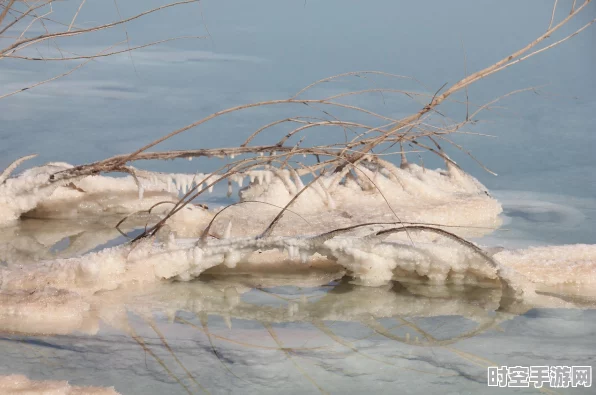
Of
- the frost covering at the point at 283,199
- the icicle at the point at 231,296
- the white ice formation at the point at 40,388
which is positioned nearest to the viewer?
the white ice formation at the point at 40,388

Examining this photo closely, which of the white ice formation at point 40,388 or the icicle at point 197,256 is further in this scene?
the icicle at point 197,256

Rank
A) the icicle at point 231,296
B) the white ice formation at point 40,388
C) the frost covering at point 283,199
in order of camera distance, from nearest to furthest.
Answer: the white ice formation at point 40,388 < the icicle at point 231,296 < the frost covering at point 283,199

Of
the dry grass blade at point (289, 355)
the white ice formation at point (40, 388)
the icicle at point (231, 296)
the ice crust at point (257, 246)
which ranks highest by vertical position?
the ice crust at point (257, 246)

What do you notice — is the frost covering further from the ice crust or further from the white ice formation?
the white ice formation

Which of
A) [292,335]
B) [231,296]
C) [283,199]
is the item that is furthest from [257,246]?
[283,199]

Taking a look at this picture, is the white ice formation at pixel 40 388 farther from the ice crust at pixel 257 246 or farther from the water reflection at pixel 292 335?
the ice crust at pixel 257 246

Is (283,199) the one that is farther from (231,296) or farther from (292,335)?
(292,335)

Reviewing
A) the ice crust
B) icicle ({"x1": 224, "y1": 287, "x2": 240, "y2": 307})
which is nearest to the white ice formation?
the ice crust

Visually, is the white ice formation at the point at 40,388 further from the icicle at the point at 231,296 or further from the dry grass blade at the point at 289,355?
the icicle at the point at 231,296

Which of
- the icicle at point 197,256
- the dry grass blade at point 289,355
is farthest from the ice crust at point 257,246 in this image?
the dry grass blade at point 289,355

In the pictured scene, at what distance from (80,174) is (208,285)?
1.83 feet

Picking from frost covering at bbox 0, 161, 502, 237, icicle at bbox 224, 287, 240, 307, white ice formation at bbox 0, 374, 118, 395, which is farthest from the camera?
frost covering at bbox 0, 161, 502, 237

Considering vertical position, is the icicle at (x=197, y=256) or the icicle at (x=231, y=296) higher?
the icicle at (x=197, y=256)

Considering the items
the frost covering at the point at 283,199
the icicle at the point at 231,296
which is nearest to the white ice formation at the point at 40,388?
the icicle at the point at 231,296
